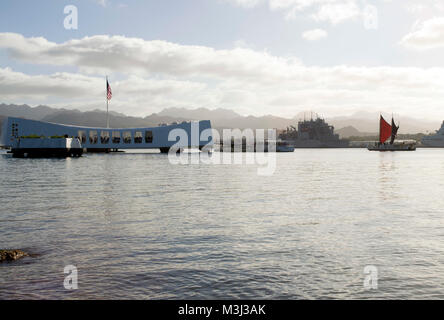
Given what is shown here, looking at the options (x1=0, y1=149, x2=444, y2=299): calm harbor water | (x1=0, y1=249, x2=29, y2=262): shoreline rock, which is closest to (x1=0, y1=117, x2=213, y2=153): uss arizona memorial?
(x1=0, y1=149, x2=444, y2=299): calm harbor water

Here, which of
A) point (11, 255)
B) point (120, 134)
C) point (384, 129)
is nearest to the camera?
point (11, 255)

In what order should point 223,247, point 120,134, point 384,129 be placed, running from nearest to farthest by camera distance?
point 223,247 → point 120,134 → point 384,129

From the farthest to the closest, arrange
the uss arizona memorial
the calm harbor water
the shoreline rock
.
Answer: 1. the uss arizona memorial
2. the shoreline rock
3. the calm harbor water

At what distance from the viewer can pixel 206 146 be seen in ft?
461

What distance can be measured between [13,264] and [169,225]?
7226 millimetres

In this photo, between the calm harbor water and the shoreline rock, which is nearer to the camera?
the calm harbor water

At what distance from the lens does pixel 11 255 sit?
1284cm

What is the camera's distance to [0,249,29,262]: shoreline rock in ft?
41.7

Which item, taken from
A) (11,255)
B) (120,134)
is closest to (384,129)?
(120,134)

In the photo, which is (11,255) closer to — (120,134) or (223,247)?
(223,247)

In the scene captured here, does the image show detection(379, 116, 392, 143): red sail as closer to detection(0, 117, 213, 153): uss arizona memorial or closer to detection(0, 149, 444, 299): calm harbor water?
detection(0, 117, 213, 153): uss arizona memorial

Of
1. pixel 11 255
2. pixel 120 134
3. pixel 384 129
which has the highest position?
pixel 384 129

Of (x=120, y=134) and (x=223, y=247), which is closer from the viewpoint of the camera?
(x=223, y=247)
